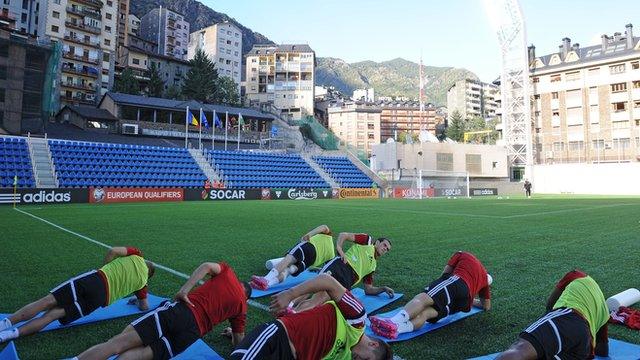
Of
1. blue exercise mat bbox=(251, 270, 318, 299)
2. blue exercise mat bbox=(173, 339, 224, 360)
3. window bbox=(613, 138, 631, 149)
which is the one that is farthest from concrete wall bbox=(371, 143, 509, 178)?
blue exercise mat bbox=(173, 339, 224, 360)

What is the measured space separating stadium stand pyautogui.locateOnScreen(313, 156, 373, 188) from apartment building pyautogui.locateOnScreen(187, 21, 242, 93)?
68.0m

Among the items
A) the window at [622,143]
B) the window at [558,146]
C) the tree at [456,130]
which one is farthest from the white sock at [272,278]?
the tree at [456,130]

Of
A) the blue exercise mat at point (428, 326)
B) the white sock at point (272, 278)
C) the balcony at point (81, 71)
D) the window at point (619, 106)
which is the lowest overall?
the blue exercise mat at point (428, 326)

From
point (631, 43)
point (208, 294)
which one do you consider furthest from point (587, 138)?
point (208, 294)

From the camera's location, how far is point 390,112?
145625mm

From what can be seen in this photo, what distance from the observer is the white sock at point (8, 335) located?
3.86 m

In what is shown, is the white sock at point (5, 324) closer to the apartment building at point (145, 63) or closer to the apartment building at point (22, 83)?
the apartment building at point (22, 83)

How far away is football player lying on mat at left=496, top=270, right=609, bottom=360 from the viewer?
3074 millimetres

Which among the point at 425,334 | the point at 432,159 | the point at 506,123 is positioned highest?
the point at 506,123

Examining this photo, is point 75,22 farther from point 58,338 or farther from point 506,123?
point 58,338

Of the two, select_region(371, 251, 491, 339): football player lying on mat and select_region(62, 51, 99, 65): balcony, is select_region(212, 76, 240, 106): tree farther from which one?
select_region(371, 251, 491, 339): football player lying on mat

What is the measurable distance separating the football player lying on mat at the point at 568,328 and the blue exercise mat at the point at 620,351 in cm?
42

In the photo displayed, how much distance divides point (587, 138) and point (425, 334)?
52.9 meters

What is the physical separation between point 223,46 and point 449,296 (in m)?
109
